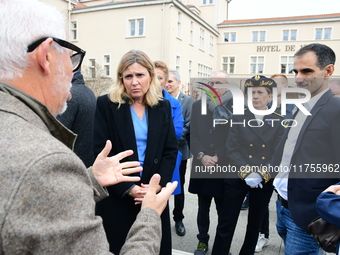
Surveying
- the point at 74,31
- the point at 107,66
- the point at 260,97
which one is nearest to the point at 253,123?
the point at 260,97

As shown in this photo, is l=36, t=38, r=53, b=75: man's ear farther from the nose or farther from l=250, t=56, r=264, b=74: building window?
l=250, t=56, r=264, b=74: building window

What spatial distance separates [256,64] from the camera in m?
31.4

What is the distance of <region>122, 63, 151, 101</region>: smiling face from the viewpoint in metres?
2.34

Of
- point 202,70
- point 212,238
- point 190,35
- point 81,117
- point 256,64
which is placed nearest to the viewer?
point 81,117

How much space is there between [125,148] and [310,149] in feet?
4.70

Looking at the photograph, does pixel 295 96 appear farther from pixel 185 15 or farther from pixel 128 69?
pixel 185 15

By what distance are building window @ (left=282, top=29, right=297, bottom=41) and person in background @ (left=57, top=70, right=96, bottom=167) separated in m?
33.7

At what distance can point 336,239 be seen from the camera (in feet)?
5.07

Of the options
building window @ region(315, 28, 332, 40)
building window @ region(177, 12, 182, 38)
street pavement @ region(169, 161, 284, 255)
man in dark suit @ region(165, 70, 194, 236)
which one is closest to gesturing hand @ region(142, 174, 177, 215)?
street pavement @ region(169, 161, 284, 255)

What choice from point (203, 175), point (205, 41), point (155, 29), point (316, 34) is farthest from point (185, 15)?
point (203, 175)

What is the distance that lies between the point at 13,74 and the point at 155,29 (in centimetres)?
2232

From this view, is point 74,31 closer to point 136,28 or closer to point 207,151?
point 136,28

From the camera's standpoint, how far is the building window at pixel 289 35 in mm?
31047

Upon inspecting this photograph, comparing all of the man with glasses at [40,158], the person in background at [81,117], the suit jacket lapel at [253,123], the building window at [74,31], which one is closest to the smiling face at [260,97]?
the suit jacket lapel at [253,123]
